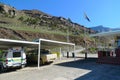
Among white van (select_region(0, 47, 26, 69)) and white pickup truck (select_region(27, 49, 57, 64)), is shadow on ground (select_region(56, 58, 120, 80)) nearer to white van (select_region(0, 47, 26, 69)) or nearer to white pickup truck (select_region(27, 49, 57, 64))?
white pickup truck (select_region(27, 49, 57, 64))

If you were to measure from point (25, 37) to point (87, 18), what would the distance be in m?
22.5

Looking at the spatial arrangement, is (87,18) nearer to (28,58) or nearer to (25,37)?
(28,58)

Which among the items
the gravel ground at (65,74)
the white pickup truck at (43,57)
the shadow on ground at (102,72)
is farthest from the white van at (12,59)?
the shadow on ground at (102,72)

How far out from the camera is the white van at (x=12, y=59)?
17.8 m

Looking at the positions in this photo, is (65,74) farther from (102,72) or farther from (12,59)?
(12,59)

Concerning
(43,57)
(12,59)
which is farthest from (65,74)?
Answer: (43,57)

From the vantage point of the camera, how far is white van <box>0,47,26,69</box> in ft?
58.3

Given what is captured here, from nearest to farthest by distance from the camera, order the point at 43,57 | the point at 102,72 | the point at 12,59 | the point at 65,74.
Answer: the point at 65,74
the point at 102,72
the point at 12,59
the point at 43,57

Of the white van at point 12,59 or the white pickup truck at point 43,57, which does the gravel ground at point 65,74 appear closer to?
the white van at point 12,59

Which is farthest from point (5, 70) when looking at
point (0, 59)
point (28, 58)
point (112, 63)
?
point (112, 63)

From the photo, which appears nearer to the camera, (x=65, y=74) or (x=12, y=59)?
(x=65, y=74)

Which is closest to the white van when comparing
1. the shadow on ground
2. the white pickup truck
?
the white pickup truck

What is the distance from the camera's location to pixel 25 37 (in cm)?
5531

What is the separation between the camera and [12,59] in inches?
713
